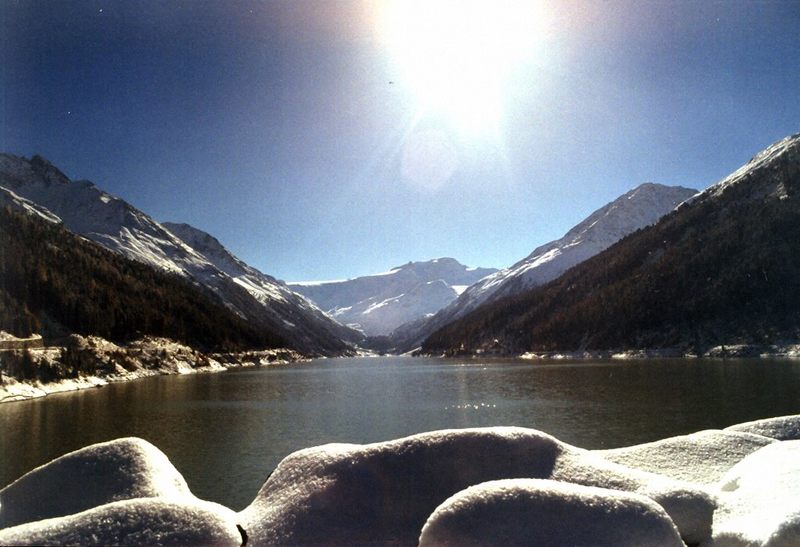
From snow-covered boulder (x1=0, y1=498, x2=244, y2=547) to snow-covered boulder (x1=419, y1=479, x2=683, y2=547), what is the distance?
132 inches

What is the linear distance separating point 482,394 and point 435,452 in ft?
190

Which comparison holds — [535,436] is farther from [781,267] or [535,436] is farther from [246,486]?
[781,267]

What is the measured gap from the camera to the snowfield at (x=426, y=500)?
25.4ft

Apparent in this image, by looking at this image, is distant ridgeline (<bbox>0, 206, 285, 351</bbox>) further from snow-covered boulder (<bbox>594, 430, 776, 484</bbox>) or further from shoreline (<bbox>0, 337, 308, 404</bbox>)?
snow-covered boulder (<bbox>594, 430, 776, 484</bbox>)

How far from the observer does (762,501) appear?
31.5ft

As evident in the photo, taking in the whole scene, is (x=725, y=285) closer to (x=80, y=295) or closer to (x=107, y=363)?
(x=107, y=363)

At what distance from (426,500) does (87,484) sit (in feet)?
21.3

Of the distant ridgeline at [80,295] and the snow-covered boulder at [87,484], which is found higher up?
the distant ridgeline at [80,295]

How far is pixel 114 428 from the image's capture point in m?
42.8

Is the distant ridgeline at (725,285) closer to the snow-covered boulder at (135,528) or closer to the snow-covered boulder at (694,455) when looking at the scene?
the snow-covered boulder at (694,455)

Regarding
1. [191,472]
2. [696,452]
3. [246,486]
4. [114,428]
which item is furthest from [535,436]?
[114,428]

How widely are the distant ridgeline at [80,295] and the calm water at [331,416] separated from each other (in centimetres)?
5043

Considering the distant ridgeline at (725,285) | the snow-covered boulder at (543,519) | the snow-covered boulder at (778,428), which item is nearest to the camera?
the snow-covered boulder at (543,519)

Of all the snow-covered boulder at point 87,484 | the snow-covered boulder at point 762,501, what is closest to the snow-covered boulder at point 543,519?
the snow-covered boulder at point 762,501
